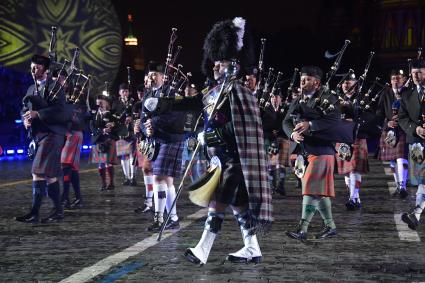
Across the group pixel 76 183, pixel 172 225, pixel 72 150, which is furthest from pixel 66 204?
pixel 172 225

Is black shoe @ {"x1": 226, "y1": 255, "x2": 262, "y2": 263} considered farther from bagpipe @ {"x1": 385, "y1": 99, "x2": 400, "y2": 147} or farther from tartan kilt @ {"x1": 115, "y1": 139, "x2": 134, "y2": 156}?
tartan kilt @ {"x1": 115, "y1": 139, "x2": 134, "y2": 156}

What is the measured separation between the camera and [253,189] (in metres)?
7.32

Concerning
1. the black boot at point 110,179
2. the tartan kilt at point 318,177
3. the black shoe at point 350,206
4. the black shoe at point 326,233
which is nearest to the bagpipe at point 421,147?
the tartan kilt at point 318,177

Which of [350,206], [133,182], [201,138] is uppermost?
[201,138]

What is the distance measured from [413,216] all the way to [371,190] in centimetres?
599

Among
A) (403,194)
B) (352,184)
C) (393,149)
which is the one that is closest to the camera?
(352,184)

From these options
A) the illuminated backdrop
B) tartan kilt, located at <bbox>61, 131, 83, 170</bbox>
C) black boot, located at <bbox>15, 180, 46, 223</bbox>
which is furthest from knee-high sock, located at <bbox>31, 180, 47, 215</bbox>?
the illuminated backdrop

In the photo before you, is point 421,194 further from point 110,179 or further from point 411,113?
point 110,179

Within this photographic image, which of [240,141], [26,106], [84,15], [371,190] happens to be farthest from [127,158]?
[240,141]

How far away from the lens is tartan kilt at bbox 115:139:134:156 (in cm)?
1748

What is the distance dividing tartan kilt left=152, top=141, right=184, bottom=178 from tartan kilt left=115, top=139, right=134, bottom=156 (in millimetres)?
7034

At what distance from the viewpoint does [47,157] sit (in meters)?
11.0

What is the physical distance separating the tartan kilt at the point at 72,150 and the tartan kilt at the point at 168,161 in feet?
11.5

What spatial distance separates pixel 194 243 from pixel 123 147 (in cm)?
884
